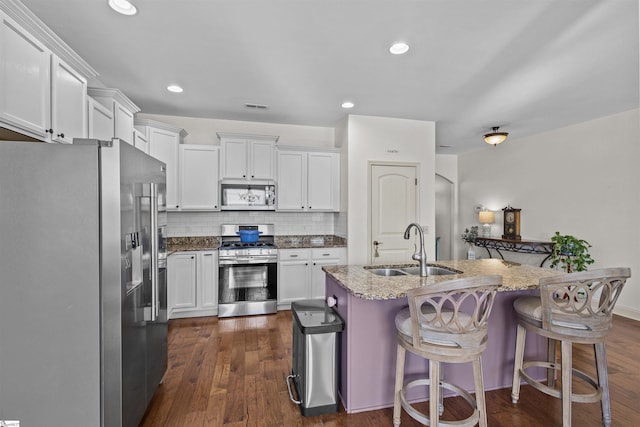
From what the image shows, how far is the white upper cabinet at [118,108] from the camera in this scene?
2806 millimetres

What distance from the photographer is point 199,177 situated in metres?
4.16

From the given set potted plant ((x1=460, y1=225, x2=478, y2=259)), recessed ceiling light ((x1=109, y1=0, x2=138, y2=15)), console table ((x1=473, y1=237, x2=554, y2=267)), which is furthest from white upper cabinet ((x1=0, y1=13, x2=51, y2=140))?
potted plant ((x1=460, y1=225, x2=478, y2=259))

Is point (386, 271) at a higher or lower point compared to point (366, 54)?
lower

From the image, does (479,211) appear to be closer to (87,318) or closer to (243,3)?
(243,3)

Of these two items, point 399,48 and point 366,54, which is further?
point 366,54

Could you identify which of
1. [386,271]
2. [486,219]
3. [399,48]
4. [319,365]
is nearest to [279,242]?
[386,271]

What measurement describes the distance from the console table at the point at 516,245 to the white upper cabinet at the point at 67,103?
5.88 meters

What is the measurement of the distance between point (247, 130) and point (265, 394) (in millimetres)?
3614

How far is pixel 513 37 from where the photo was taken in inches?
89.3

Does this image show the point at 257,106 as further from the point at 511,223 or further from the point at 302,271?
the point at 511,223

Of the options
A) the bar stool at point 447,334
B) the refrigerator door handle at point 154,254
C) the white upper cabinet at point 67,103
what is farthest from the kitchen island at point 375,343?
the white upper cabinet at point 67,103

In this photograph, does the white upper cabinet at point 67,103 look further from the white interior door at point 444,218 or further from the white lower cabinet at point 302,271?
the white interior door at point 444,218

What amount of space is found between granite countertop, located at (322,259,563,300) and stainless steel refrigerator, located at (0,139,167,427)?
1.35 meters

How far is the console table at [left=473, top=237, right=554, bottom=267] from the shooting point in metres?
4.70
